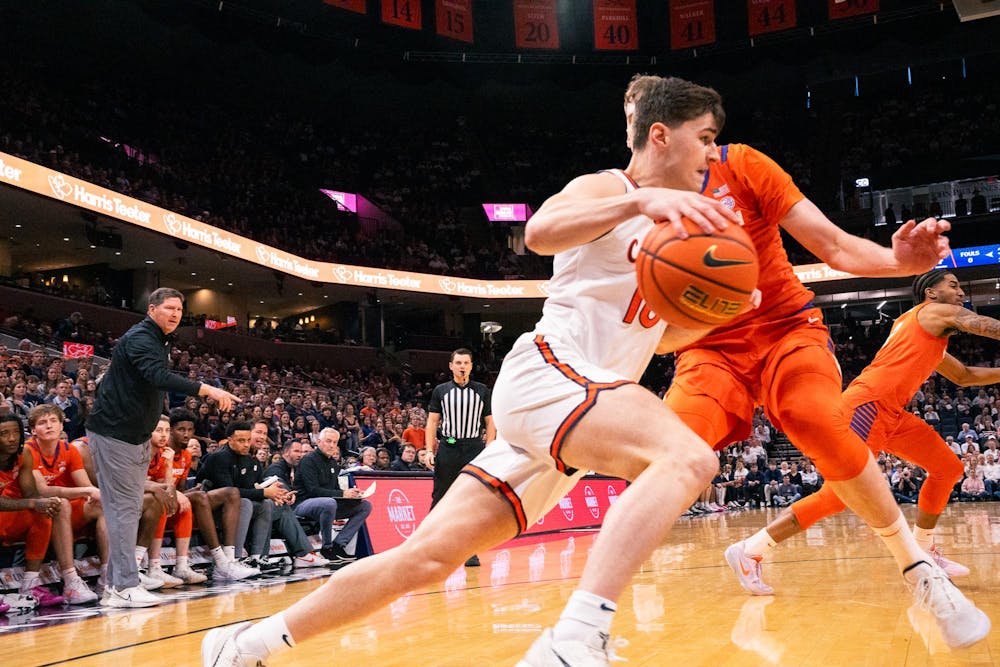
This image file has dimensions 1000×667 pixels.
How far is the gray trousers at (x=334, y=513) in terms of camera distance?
8.15 metres

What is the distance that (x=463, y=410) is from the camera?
795 cm

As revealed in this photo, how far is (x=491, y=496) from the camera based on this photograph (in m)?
2.40

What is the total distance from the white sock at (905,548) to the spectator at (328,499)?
5489 millimetres

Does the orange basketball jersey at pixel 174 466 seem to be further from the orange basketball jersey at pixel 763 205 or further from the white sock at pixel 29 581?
the orange basketball jersey at pixel 763 205

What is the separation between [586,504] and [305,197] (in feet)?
73.5

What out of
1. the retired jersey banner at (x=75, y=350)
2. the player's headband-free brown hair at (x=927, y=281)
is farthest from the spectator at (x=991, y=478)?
the retired jersey banner at (x=75, y=350)

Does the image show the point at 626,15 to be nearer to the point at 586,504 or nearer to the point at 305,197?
the point at 305,197

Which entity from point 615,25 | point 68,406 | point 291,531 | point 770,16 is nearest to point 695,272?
point 291,531

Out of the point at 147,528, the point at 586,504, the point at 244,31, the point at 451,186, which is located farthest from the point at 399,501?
the point at 451,186

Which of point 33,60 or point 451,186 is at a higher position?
point 33,60

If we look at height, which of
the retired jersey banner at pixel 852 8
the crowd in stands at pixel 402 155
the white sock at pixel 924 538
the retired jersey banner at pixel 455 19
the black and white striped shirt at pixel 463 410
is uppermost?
the retired jersey banner at pixel 455 19

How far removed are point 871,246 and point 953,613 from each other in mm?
1288

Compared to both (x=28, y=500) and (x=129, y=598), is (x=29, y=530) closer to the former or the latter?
(x=28, y=500)

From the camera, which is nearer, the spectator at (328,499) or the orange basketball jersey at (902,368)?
the orange basketball jersey at (902,368)
